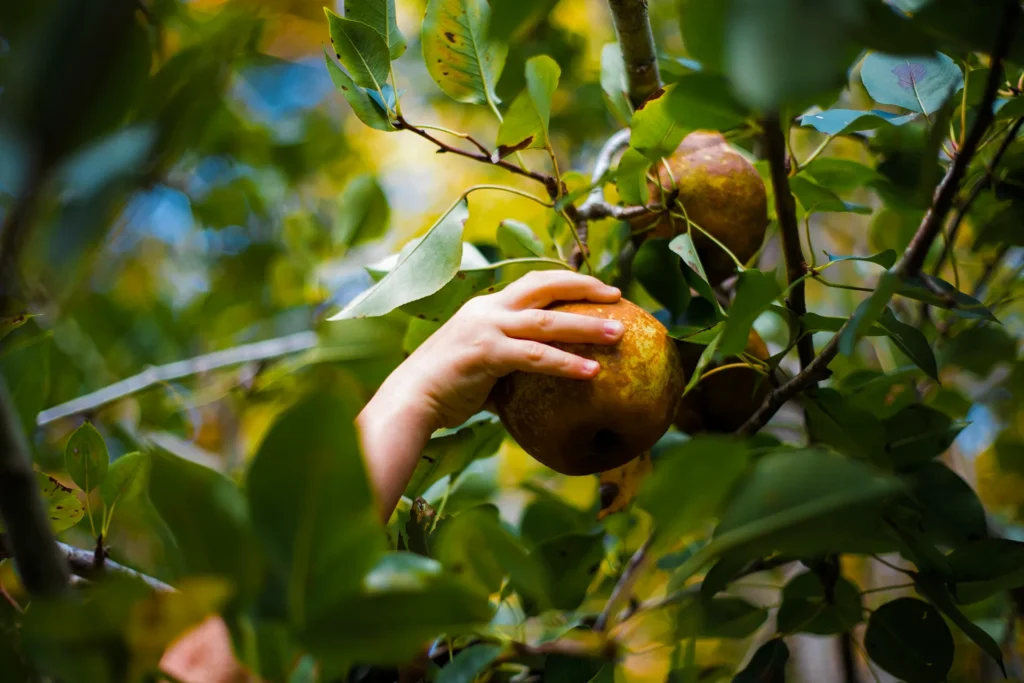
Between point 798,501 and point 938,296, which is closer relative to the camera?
point 798,501

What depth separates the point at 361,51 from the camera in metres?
0.70

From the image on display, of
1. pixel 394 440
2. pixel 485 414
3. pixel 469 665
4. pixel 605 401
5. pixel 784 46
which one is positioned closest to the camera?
pixel 784 46

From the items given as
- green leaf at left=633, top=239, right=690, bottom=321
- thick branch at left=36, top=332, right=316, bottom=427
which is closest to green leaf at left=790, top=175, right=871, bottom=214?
green leaf at left=633, top=239, right=690, bottom=321

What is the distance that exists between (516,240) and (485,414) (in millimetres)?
193

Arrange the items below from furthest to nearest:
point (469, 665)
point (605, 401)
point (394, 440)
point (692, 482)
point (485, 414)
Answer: point (485, 414) → point (394, 440) → point (605, 401) → point (469, 665) → point (692, 482)

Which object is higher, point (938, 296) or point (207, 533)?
point (207, 533)

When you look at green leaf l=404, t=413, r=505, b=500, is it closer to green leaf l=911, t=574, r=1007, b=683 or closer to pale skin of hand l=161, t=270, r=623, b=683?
pale skin of hand l=161, t=270, r=623, b=683

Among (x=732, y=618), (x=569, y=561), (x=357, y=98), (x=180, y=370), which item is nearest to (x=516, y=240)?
(x=357, y=98)

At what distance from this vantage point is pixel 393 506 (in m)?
0.73

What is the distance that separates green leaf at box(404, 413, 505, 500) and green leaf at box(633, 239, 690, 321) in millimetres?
219

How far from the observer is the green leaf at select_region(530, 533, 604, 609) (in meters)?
0.66

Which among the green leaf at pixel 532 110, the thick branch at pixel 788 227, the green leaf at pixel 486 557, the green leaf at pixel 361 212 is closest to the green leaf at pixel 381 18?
the green leaf at pixel 532 110

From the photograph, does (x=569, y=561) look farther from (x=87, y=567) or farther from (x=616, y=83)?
(x=616, y=83)

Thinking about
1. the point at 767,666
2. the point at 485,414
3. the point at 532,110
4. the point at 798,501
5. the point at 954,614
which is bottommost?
the point at 767,666
